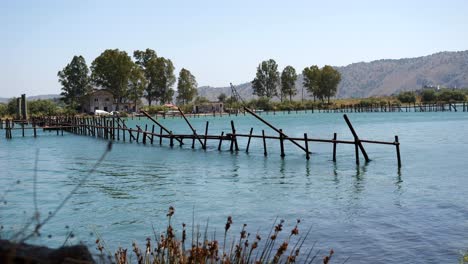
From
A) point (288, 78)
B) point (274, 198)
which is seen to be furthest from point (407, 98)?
point (274, 198)

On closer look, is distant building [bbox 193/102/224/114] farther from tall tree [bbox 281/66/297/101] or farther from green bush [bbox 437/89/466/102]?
green bush [bbox 437/89/466/102]

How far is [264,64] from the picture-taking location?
166m

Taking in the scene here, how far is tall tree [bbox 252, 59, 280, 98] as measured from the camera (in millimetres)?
166500

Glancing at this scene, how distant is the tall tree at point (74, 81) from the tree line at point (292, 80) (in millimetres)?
57450

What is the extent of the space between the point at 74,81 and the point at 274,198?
380ft

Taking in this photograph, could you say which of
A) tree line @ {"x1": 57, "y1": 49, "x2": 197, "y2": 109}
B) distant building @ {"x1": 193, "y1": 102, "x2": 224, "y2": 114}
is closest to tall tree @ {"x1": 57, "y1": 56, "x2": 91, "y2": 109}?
tree line @ {"x1": 57, "y1": 49, "x2": 197, "y2": 109}

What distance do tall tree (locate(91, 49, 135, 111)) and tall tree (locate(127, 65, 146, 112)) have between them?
128 centimetres

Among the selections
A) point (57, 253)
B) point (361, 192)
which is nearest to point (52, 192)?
point (361, 192)

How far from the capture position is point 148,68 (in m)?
136

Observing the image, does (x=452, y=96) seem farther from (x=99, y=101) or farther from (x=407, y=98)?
(x=99, y=101)

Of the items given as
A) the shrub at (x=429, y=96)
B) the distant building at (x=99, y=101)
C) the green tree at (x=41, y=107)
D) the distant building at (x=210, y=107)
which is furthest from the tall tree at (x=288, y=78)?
the green tree at (x=41, y=107)

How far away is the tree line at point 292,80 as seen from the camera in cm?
15575

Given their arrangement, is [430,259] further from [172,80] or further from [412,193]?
[172,80]

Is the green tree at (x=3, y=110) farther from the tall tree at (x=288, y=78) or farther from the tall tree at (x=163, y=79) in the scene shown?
the tall tree at (x=288, y=78)
